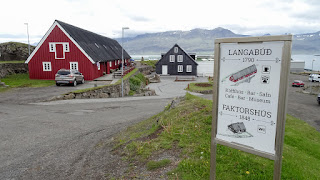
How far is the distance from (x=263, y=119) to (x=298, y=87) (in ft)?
191

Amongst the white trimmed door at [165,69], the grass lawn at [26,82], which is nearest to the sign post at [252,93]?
the grass lawn at [26,82]

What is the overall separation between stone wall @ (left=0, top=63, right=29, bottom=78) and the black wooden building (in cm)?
2968

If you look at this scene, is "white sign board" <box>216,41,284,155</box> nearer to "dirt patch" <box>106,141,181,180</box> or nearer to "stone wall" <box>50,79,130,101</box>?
"dirt patch" <box>106,141,181,180</box>

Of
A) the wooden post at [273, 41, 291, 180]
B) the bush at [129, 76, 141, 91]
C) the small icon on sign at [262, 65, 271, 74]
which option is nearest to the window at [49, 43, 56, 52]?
the bush at [129, 76, 141, 91]

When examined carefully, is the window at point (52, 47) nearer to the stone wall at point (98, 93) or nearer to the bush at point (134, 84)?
the stone wall at point (98, 93)

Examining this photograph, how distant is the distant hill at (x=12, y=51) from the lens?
39.7 m

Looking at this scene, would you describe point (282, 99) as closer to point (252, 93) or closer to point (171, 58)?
point (252, 93)

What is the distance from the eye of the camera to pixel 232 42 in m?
3.86

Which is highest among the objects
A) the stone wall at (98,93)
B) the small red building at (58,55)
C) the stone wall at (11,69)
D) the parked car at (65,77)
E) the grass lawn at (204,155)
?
the small red building at (58,55)

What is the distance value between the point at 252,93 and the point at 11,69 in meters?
39.7

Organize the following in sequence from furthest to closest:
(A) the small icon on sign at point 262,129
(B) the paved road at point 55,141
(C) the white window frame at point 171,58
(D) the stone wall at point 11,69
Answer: (C) the white window frame at point 171,58 < (D) the stone wall at point 11,69 < (B) the paved road at point 55,141 < (A) the small icon on sign at point 262,129

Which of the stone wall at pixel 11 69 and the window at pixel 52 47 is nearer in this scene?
the window at pixel 52 47

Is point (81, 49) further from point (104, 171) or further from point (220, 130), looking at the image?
point (220, 130)

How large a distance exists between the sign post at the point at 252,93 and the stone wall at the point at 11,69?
1447 inches
